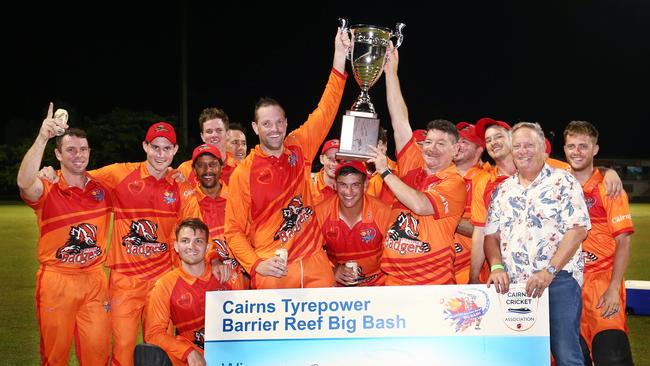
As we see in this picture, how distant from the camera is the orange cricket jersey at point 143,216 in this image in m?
6.11

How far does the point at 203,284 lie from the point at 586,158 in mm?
3206

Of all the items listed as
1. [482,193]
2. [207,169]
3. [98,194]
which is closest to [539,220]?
[482,193]

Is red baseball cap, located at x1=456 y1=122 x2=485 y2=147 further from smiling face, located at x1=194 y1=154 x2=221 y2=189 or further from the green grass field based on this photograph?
the green grass field

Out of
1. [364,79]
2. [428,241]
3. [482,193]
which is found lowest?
[428,241]

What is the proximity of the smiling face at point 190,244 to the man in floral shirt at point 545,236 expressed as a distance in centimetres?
223

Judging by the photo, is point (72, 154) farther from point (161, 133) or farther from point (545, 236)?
point (545, 236)

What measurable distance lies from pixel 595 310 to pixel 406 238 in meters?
1.65

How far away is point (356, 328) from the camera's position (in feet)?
17.2

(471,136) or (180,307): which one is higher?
(471,136)

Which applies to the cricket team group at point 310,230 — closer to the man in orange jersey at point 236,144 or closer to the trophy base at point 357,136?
the trophy base at point 357,136

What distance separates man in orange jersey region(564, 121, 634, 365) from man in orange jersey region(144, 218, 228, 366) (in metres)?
3.02

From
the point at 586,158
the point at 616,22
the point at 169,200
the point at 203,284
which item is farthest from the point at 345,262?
the point at 616,22

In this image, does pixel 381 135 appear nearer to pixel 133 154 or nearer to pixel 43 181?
pixel 43 181

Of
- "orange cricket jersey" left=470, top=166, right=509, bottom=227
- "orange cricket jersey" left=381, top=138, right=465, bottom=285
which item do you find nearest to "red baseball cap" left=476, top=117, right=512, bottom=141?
"orange cricket jersey" left=470, top=166, right=509, bottom=227
